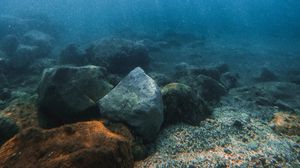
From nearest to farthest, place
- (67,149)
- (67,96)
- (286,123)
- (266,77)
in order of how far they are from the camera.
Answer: (67,149) → (67,96) → (286,123) → (266,77)

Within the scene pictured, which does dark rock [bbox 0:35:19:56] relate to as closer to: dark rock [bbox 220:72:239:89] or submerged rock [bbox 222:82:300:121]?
dark rock [bbox 220:72:239:89]

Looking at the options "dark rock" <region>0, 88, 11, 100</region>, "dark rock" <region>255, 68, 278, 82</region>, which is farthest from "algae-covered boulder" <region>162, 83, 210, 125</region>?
"dark rock" <region>255, 68, 278, 82</region>

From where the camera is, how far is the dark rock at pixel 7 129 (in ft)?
18.1

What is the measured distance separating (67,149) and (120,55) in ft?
30.8

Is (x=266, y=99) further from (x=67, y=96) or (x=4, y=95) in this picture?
(x=4, y=95)

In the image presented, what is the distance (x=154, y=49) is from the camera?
831 inches

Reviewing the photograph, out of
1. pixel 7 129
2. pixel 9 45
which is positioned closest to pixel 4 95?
pixel 7 129

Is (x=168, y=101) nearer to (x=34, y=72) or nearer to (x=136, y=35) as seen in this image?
(x=34, y=72)

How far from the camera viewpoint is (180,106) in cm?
735

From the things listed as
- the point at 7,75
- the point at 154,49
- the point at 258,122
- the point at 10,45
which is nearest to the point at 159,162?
the point at 258,122

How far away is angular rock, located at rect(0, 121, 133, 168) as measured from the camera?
145 inches

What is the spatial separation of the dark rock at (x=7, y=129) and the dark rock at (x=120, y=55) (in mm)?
7142

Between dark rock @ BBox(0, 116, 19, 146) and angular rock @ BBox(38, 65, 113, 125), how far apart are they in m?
0.90

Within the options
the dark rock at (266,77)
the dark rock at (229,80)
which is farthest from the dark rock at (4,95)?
the dark rock at (266,77)
